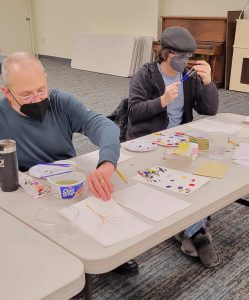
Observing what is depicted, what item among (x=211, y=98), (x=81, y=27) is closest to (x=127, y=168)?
(x=211, y=98)

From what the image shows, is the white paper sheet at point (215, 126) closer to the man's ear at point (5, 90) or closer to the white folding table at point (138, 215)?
the white folding table at point (138, 215)

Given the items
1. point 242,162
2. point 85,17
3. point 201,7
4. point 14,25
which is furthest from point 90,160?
point 14,25

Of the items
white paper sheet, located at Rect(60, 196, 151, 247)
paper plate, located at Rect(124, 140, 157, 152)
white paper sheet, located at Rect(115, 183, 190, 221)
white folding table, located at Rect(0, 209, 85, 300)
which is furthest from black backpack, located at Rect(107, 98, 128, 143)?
white folding table, located at Rect(0, 209, 85, 300)

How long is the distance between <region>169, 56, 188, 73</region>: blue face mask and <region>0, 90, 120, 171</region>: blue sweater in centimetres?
70

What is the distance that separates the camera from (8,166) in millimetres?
1211

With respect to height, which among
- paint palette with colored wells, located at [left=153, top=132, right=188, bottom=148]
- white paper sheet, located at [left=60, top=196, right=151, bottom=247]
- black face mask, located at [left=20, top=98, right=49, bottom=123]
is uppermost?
black face mask, located at [left=20, top=98, right=49, bottom=123]

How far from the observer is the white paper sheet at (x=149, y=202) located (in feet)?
3.66

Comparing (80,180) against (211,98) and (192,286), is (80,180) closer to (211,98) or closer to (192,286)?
(192,286)

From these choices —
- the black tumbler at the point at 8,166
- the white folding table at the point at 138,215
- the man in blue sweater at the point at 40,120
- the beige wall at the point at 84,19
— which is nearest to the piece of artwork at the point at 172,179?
the white folding table at the point at 138,215

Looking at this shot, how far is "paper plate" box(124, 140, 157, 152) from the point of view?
161 cm

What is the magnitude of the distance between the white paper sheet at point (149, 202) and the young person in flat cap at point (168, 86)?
806 mm

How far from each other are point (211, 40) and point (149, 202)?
490 cm

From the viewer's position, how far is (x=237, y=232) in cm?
212

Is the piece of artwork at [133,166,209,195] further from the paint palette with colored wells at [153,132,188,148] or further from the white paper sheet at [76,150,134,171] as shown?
the paint palette with colored wells at [153,132,188,148]
